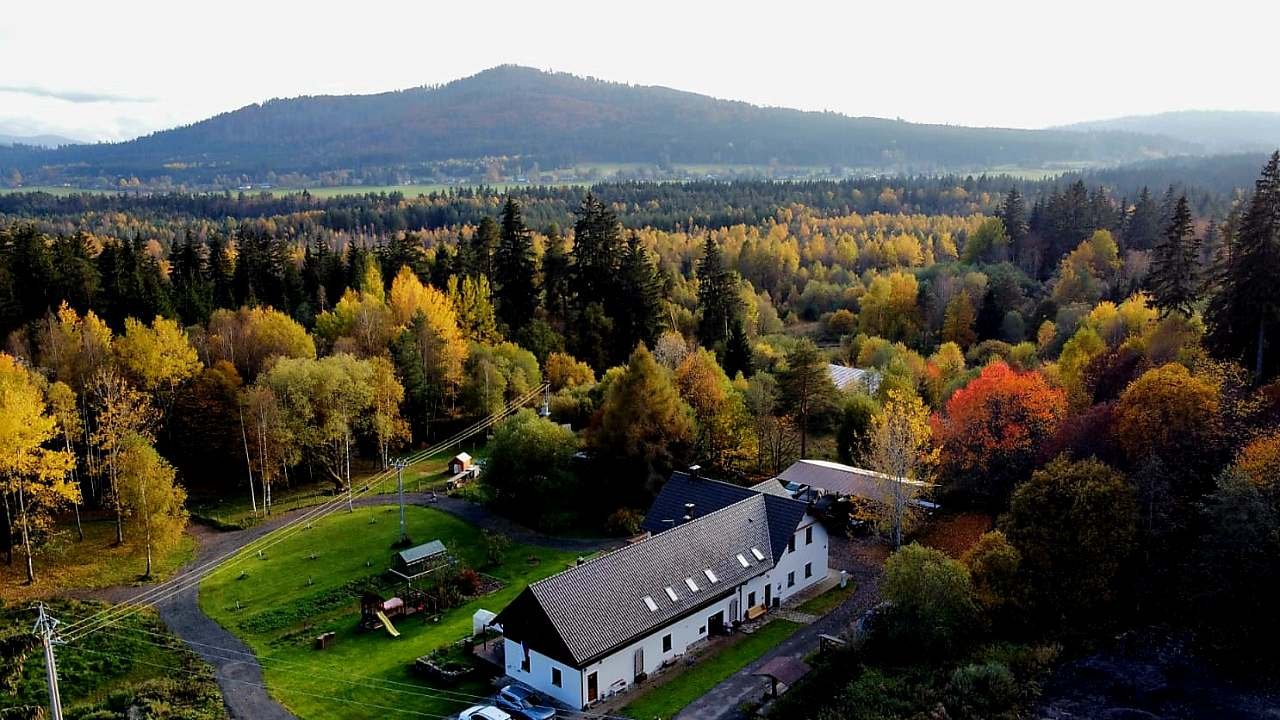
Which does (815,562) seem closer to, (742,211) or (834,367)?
(834,367)

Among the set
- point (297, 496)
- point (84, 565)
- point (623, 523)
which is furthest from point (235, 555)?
point (623, 523)

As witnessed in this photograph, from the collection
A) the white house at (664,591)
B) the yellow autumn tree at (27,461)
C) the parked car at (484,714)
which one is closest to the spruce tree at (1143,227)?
the white house at (664,591)

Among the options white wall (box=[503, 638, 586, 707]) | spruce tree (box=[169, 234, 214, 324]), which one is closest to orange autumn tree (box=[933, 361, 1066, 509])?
white wall (box=[503, 638, 586, 707])

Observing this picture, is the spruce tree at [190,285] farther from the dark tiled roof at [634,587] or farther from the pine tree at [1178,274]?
the pine tree at [1178,274]

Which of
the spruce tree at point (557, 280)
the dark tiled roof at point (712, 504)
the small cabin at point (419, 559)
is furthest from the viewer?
the spruce tree at point (557, 280)

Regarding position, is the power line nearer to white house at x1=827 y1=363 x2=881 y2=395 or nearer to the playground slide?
the playground slide

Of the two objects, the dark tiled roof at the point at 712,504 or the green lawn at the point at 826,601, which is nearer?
the green lawn at the point at 826,601

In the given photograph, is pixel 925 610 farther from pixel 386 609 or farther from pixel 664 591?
pixel 386 609
